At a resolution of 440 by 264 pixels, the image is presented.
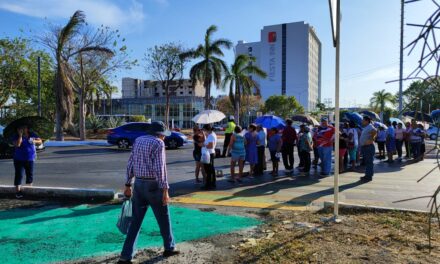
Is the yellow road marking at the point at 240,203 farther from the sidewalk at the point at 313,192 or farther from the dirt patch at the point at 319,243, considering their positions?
the dirt patch at the point at 319,243

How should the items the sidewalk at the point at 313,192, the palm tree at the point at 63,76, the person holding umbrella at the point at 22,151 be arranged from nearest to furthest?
the sidewalk at the point at 313,192 → the person holding umbrella at the point at 22,151 → the palm tree at the point at 63,76

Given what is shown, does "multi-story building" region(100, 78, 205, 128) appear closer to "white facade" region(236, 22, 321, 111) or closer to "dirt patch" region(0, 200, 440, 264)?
"white facade" region(236, 22, 321, 111)

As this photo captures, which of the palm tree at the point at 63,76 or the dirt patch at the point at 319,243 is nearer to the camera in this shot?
the dirt patch at the point at 319,243

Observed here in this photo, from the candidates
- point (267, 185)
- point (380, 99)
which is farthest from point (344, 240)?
point (380, 99)

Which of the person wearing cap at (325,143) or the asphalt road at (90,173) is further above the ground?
the person wearing cap at (325,143)

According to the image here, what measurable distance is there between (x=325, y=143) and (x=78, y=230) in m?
7.82

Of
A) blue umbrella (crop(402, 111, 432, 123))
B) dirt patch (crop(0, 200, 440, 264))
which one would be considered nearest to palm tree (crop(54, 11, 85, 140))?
dirt patch (crop(0, 200, 440, 264))

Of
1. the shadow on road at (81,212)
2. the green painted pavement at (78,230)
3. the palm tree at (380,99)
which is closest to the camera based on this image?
the green painted pavement at (78,230)

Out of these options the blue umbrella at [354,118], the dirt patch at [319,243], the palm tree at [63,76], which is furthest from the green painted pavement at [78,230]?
the palm tree at [63,76]

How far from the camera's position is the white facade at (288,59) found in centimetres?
13525

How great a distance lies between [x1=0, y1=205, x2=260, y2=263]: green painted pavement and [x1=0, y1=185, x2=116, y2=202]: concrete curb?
1.71 feet

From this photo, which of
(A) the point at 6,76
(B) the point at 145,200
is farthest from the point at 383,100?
(B) the point at 145,200

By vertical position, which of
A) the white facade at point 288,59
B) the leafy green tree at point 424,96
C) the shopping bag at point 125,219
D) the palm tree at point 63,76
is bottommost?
the shopping bag at point 125,219

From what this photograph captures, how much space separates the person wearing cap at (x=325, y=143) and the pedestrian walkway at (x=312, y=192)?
0.43 meters
